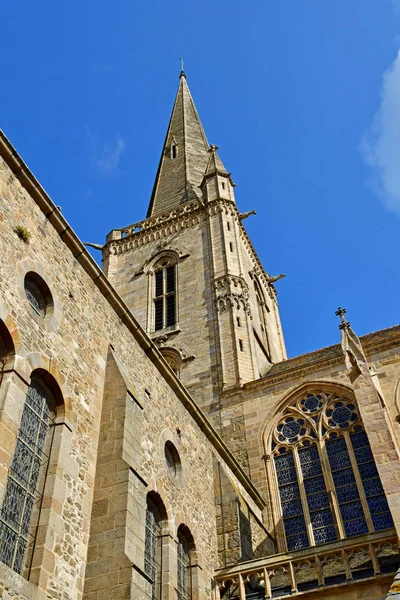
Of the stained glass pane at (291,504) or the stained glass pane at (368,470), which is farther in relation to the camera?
the stained glass pane at (368,470)

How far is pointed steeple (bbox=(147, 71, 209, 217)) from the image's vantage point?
108 ft

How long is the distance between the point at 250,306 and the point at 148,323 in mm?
4086

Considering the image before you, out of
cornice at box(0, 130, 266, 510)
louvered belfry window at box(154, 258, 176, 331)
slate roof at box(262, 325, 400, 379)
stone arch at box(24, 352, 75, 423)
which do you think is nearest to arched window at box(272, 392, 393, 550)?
slate roof at box(262, 325, 400, 379)

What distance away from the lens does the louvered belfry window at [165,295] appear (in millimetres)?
24727

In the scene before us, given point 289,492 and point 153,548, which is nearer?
point 153,548

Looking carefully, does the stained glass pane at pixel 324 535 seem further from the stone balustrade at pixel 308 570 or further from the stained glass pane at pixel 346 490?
the stone balustrade at pixel 308 570

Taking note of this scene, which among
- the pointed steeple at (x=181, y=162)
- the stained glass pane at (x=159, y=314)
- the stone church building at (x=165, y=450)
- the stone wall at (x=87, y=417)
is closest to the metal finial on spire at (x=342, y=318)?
the stone church building at (x=165, y=450)

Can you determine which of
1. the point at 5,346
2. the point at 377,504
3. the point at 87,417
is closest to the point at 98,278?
the point at 87,417

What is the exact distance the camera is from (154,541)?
10.5 metres

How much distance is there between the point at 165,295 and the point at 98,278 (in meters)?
14.2

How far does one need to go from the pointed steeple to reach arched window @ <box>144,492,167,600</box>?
67.9 ft

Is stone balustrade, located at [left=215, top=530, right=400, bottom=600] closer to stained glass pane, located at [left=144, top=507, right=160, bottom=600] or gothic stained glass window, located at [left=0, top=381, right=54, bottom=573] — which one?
stained glass pane, located at [left=144, top=507, right=160, bottom=600]

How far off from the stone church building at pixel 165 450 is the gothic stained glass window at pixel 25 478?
0.02 metres

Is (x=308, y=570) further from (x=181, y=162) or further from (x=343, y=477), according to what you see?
(x=181, y=162)
